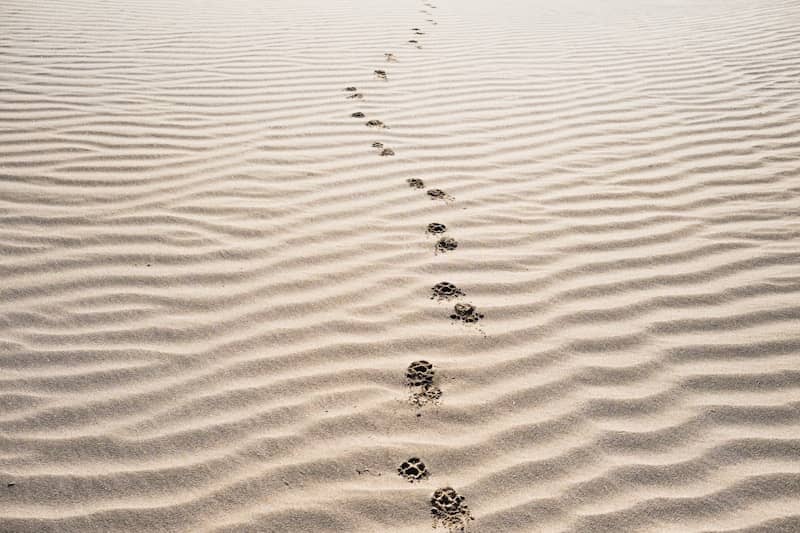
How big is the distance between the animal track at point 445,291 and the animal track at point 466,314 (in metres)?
0.07

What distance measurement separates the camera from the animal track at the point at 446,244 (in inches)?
108

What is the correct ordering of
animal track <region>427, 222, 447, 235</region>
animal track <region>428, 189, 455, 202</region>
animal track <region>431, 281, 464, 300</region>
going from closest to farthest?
animal track <region>431, 281, 464, 300</region> < animal track <region>427, 222, 447, 235</region> < animal track <region>428, 189, 455, 202</region>

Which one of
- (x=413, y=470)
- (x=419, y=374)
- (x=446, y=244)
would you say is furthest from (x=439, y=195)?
(x=413, y=470)

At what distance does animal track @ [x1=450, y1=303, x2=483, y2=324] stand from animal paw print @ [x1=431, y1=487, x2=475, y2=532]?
77cm

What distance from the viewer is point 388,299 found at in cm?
Result: 243

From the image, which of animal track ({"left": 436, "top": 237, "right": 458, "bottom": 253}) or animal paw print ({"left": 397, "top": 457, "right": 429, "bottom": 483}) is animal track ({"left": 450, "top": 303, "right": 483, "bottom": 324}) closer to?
animal track ({"left": 436, "top": 237, "right": 458, "bottom": 253})

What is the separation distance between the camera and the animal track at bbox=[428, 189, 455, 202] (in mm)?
3133

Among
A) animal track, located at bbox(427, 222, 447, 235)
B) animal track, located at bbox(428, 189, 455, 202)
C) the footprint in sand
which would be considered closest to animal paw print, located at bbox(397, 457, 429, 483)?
the footprint in sand

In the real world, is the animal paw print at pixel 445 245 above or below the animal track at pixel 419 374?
above

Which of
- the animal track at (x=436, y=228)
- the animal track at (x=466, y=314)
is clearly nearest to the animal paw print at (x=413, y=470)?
the animal track at (x=466, y=314)

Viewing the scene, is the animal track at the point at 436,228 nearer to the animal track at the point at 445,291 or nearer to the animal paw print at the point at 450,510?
the animal track at the point at 445,291

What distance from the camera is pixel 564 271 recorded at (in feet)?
8.60

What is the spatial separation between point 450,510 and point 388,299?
0.96 meters

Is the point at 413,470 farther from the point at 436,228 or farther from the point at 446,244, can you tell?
the point at 436,228
